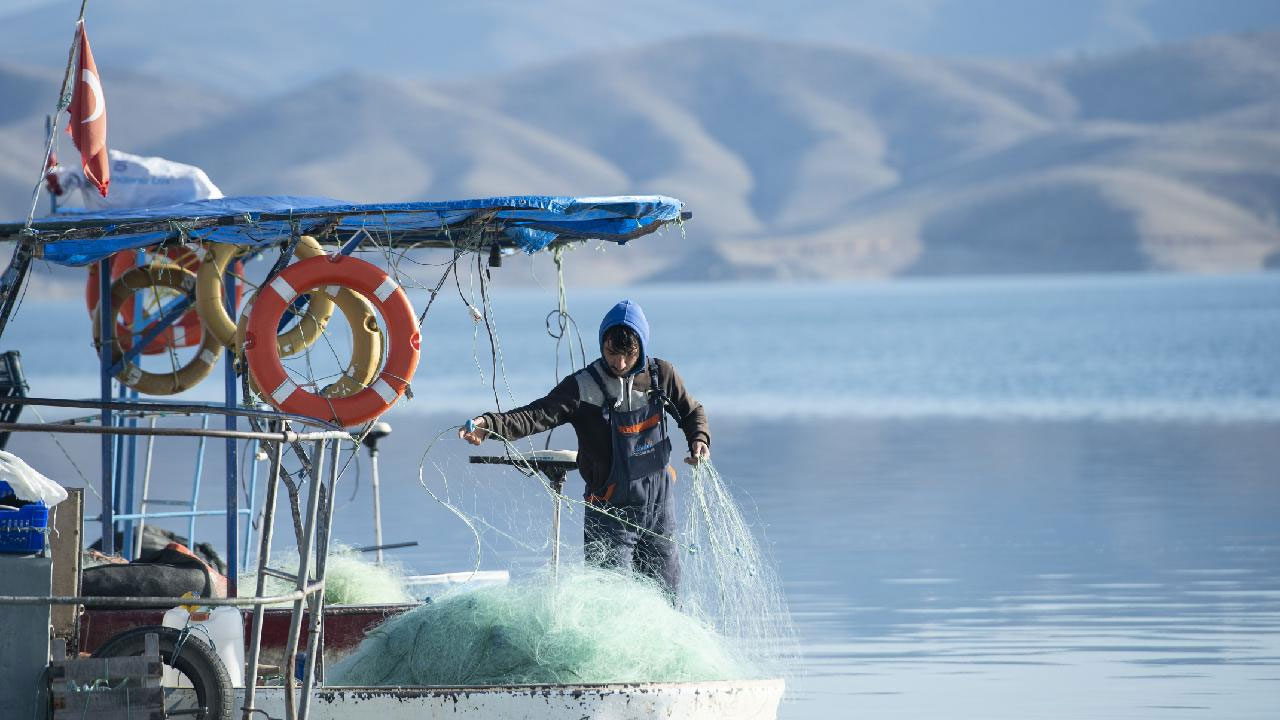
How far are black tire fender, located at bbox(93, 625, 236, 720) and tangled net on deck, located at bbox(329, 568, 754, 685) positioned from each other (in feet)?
3.64

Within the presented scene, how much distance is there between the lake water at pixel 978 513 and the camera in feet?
33.4

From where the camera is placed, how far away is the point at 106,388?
10445 mm

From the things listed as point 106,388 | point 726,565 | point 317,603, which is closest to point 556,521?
point 726,565

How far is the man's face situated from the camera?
8.41 m

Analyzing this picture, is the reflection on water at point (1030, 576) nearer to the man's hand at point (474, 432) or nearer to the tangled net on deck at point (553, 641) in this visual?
the tangled net on deck at point (553, 641)

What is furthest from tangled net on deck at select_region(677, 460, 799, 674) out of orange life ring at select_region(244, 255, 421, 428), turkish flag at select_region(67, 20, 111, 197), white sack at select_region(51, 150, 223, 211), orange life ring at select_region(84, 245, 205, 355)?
orange life ring at select_region(84, 245, 205, 355)

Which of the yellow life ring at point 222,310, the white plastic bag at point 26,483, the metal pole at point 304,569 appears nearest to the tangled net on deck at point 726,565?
the metal pole at point 304,569

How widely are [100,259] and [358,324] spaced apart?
1480mm

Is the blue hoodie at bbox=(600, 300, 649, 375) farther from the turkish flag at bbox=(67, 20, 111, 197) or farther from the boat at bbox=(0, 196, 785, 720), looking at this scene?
the turkish flag at bbox=(67, 20, 111, 197)

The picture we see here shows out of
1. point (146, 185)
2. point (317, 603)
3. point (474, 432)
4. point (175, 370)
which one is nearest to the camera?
point (317, 603)

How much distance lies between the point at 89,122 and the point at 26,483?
394 cm

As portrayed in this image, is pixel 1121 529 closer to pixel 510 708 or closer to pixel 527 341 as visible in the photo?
pixel 510 708

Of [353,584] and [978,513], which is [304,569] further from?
[978,513]

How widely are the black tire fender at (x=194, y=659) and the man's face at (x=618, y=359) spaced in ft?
7.04
